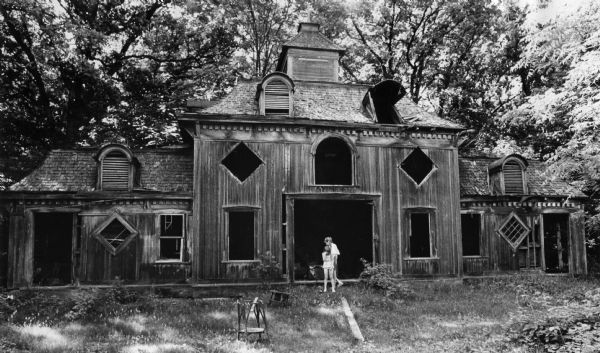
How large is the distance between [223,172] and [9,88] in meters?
15.7

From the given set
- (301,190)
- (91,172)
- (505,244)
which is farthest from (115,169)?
(505,244)

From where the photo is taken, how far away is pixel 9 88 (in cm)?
2445

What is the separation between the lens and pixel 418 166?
59.7 ft

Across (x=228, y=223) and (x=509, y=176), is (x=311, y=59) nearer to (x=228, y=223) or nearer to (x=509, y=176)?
(x=228, y=223)

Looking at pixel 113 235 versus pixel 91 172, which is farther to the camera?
pixel 91 172

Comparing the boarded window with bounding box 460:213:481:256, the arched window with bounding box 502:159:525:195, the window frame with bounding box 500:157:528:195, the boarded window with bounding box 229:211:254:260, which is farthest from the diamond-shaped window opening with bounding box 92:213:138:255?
the arched window with bounding box 502:159:525:195

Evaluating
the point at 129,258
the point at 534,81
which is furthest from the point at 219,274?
the point at 534,81

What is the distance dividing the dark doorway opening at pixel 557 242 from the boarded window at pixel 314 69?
1196cm

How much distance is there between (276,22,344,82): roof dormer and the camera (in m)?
21.4

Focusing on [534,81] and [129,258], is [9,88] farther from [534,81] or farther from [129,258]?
[534,81]

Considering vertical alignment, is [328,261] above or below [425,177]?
below

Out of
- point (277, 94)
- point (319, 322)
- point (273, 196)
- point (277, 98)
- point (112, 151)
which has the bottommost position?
point (319, 322)

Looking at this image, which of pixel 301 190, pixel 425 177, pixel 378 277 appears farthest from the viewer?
pixel 425 177

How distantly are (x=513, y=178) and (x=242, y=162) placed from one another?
11.3 metres
